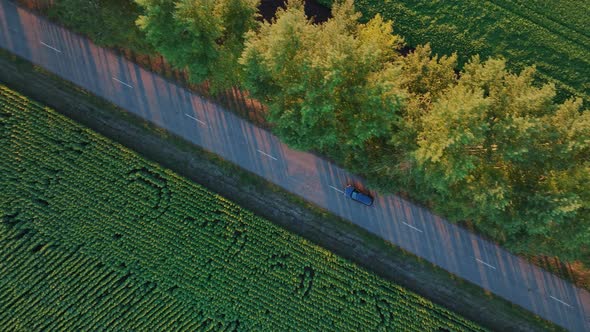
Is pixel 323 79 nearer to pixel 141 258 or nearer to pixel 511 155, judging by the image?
pixel 511 155

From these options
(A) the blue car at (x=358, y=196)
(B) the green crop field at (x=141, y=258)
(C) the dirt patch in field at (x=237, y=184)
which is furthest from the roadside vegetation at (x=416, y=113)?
(B) the green crop field at (x=141, y=258)

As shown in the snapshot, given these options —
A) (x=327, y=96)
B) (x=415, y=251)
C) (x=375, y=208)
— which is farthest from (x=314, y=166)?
(x=415, y=251)

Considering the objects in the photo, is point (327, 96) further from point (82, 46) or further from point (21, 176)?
point (21, 176)

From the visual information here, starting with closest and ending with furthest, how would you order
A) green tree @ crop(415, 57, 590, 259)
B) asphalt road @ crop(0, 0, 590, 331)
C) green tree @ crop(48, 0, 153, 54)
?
green tree @ crop(415, 57, 590, 259)
green tree @ crop(48, 0, 153, 54)
asphalt road @ crop(0, 0, 590, 331)

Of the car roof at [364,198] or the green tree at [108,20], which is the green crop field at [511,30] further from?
the green tree at [108,20]

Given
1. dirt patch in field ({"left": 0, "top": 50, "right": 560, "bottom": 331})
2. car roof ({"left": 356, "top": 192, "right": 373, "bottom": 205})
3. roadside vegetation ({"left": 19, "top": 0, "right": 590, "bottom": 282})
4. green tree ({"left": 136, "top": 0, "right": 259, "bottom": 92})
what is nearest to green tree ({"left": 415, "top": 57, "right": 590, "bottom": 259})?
roadside vegetation ({"left": 19, "top": 0, "right": 590, "bottom": 282})

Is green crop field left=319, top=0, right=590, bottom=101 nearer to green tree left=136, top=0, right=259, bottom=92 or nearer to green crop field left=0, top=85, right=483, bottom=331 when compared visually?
green tree left=136, top=0, right=259, bottom=92

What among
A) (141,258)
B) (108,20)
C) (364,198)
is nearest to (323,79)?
(364,198)
